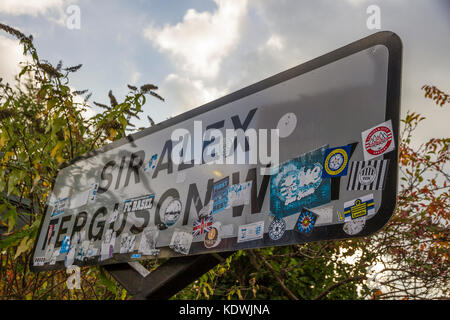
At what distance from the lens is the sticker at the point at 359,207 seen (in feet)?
3.18

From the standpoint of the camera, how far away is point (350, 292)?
522cm

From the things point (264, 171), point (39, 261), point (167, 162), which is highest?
point (167, 162)

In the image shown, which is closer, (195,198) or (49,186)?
(195,198)

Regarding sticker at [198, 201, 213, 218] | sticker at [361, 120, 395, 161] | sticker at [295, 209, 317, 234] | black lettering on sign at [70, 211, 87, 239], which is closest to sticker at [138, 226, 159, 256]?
sticker at [198, 201, 213, 218]

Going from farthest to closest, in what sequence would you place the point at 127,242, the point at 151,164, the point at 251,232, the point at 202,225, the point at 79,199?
1. the point at 79,199
2. the point at 151,164
3. the point at 127,242
4. the point at 202,225
5. the point at 251,232

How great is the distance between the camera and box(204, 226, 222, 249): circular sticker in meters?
1.26

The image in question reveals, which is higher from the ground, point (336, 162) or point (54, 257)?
point (336, 162)

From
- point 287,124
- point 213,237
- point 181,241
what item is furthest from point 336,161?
point 181,241

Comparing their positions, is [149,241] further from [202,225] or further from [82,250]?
[82,250]

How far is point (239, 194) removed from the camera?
4.20 feet

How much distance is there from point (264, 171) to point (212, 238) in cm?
29

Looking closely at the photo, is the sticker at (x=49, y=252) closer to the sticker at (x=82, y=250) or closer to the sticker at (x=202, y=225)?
the sticker at (x=82, y=250)

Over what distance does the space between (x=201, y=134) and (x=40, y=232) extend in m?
1.18
